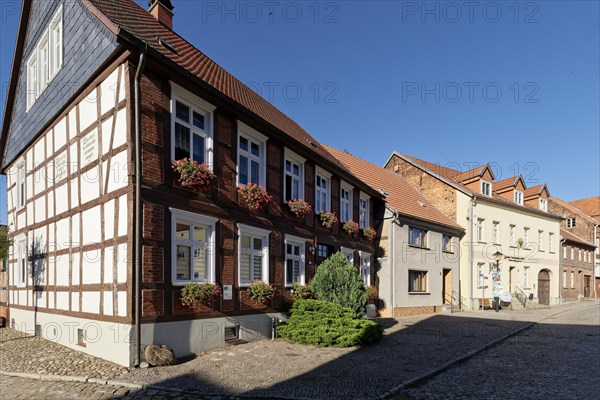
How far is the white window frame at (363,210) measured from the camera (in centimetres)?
1939

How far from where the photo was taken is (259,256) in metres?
12.5

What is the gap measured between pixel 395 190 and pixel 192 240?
15643 millimetres

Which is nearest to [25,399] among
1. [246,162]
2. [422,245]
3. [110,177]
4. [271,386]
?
[271,386]

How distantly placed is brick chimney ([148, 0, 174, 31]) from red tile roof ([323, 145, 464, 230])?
1004cm

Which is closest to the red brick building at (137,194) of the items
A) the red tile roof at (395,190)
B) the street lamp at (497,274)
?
the red tile roof at (395,190)

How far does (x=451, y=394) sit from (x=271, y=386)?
3032mm

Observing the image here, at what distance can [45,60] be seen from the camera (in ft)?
45.3

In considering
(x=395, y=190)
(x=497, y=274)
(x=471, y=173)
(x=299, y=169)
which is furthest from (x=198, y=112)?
Result: (x=471, y=173)

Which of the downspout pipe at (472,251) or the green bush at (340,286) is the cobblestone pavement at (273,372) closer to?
the green bush at (340,286)

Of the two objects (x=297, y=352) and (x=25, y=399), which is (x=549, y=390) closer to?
(x=297, y=352)

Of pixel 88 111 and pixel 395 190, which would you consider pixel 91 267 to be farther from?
pixel 395 190

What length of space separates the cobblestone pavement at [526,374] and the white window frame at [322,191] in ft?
24.0

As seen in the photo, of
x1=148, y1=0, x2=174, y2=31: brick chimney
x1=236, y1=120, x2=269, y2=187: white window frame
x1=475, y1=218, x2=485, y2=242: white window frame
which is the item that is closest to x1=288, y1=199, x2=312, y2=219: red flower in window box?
x1=236, y1=120, x2=269, y2=187: white window frame

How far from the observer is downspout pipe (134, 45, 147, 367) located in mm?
8422
